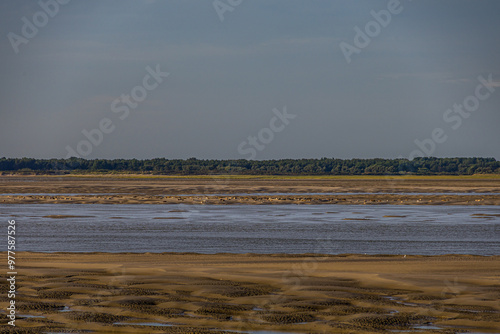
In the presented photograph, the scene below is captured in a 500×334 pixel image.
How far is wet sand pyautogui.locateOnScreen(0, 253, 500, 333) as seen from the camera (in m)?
10.5

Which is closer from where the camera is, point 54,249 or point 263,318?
point 263,318

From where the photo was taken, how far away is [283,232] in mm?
28000

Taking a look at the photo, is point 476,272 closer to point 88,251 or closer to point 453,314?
point 453,314

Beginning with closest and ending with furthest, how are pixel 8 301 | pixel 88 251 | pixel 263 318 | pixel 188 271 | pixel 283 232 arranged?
pixel 263 318 → pixel 8 301 → pixel 188 271 → pixel 88 251 → pixel 283 232

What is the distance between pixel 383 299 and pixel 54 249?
40.9ft

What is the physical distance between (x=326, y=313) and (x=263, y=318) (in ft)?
3.53

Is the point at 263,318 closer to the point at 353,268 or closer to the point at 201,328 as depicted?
the point at 201,328

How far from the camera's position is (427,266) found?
16828 mm

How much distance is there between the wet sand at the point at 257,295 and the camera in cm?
1052

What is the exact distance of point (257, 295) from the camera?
1275cm

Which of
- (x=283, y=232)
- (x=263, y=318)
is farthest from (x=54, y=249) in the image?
(x=263, y=318)

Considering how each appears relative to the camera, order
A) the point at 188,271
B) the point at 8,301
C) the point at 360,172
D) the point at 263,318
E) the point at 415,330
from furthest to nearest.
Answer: the point at 360,172, the point at 188,271, the point at 8,301, the point at 263,318, the point at 415,330

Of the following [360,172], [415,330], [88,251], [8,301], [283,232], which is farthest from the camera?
[360,172]

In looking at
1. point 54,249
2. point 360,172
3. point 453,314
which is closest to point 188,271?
point 453,314
